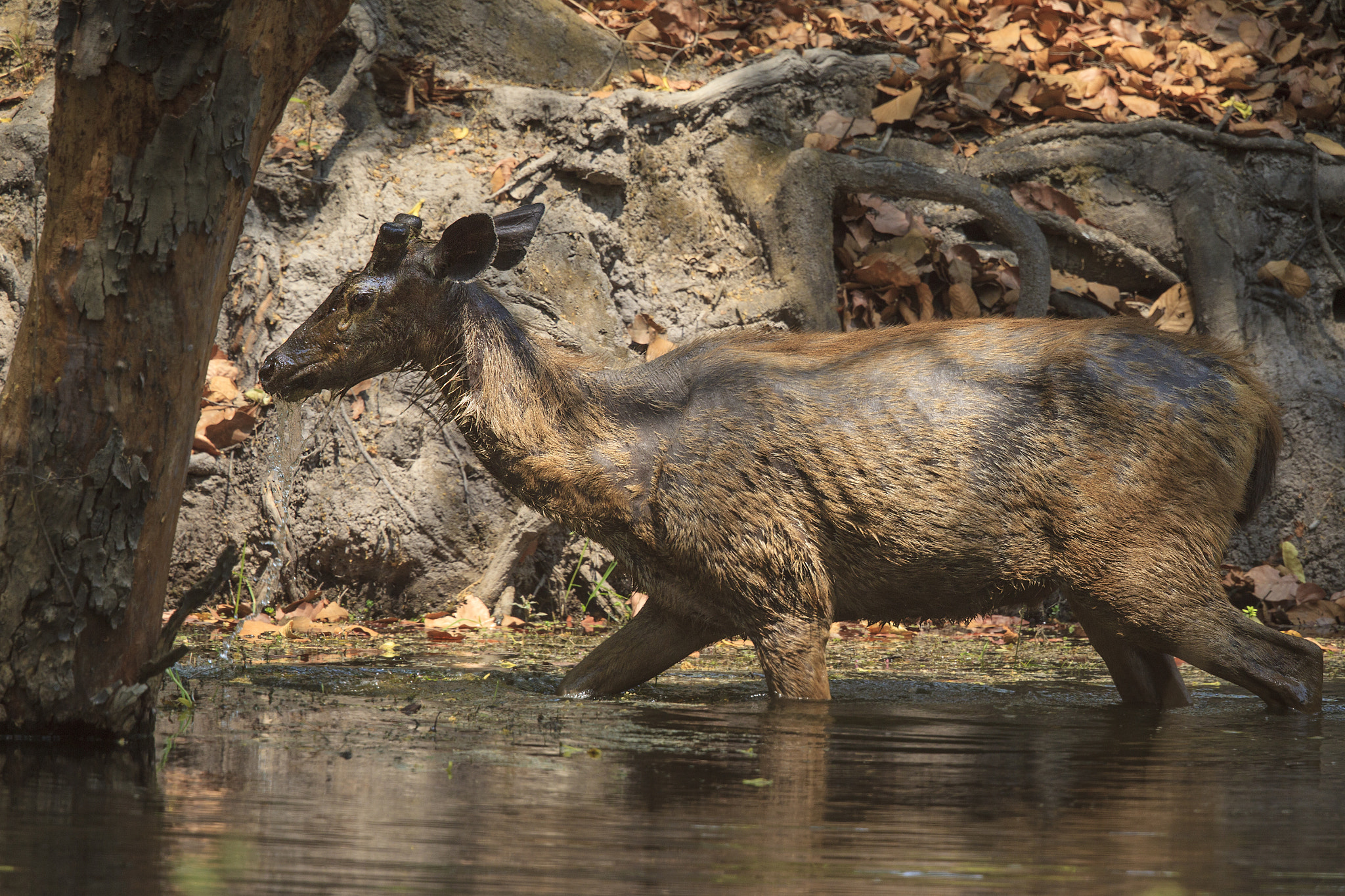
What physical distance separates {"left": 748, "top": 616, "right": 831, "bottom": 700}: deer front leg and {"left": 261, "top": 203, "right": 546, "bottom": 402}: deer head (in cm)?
203

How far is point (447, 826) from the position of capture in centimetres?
284

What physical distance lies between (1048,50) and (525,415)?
254 inches

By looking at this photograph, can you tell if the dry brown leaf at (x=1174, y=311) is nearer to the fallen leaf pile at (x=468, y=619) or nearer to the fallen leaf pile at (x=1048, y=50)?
the fallen leaf pile at (x=1048, y=50)

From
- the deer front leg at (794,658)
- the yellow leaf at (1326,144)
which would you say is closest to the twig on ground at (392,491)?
the deer front leg at (794,658)

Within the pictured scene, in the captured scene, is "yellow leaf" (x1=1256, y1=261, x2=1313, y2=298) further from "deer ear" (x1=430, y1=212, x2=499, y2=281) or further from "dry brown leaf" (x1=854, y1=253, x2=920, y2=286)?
"deer ear" (x1=430, y1=212, x2=499, y2=281)

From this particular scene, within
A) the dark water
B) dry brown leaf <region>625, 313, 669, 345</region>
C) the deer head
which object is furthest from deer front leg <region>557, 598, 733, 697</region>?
dry brown leaf <region>625, 313, 669, 345</region>

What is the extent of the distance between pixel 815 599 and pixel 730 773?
1954 millimetres

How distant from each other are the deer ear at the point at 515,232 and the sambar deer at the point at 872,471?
421mm

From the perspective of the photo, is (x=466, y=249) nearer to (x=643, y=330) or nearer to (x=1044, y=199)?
(x=643, y=330)

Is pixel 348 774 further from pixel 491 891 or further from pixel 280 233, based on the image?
pixel 280 233

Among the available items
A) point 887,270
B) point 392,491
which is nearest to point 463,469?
point 392,491

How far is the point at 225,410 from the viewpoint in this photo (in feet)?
26.8

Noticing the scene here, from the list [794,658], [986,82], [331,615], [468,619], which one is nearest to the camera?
[794,658]

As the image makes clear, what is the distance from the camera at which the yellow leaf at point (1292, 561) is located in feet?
29.7
